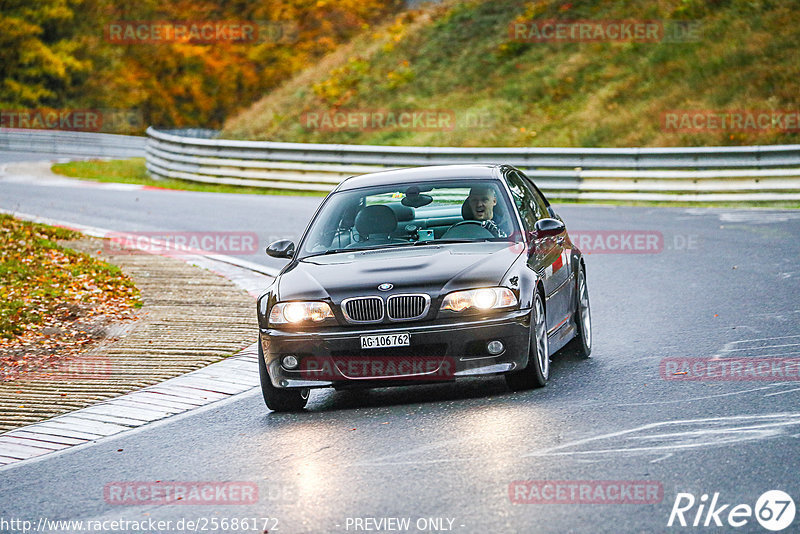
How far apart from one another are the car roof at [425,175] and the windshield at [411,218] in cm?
6

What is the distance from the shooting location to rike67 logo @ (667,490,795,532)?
5.46 meters

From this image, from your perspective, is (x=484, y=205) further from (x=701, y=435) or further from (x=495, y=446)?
(x=701, y=435)

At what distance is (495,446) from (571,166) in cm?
1864

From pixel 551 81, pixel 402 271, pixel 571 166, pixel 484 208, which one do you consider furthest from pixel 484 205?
pixel 551 81

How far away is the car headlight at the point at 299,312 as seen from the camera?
27.7 feet

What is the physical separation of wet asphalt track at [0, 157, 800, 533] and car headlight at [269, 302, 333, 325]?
0.68 metres

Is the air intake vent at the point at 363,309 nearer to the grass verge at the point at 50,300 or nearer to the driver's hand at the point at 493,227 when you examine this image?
the driver's hand at the point at 493,227

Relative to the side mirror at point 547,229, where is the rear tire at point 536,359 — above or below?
below

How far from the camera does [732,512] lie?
5.62 meters

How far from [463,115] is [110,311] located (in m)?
24.7

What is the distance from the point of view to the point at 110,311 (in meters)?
13.6

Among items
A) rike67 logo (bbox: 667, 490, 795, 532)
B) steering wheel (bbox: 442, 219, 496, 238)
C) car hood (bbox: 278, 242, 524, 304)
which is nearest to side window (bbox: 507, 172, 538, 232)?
steering wheel (bbox: 442, 219, 496, 238)

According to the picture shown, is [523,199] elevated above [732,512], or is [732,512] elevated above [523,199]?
[732,512]

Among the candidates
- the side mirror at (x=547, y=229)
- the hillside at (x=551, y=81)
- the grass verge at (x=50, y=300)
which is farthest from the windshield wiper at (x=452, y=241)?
the hillside at (x=551, y=81)
